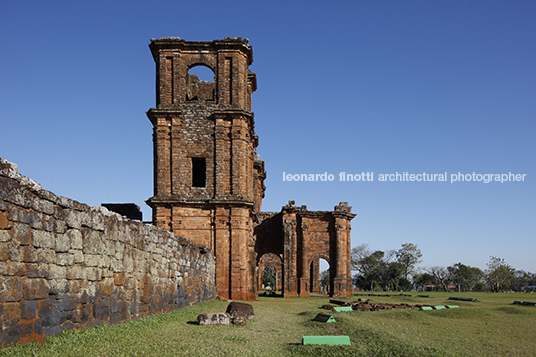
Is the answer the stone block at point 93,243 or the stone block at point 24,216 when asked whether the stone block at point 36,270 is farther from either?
the stone block at point 93,243

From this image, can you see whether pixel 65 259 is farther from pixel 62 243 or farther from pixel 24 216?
pixel 24 216

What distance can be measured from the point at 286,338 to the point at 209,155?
14.0 metres

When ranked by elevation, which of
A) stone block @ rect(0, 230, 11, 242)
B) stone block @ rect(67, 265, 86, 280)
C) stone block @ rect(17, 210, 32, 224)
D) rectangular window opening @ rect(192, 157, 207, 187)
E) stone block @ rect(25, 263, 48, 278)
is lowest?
stone block @ rect(67, 265, 86, 280)

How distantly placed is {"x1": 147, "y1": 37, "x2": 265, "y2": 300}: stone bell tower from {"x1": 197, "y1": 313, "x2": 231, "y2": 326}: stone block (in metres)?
11.4

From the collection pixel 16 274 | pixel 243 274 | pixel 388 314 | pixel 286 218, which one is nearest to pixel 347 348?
pixel 16 274

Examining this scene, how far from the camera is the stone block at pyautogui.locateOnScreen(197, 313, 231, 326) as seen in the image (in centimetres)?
1017

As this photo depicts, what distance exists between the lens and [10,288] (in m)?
5.34

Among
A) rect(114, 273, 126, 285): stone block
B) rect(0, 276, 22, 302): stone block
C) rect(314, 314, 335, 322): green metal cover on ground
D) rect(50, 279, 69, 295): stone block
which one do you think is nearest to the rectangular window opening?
rect(314, 314, 335, 322): green metal cover on ground

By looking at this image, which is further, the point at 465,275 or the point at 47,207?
the point at 465,275

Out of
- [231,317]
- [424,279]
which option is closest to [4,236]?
[231,317]

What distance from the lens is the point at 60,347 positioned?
5.74m

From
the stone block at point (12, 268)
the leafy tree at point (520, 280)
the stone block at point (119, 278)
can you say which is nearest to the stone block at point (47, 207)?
the stone block at point (12, 268)

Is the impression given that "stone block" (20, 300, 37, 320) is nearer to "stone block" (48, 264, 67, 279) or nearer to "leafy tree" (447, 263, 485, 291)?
"stone block" (48, 264, 67, 279)

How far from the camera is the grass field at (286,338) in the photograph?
20.9ft
